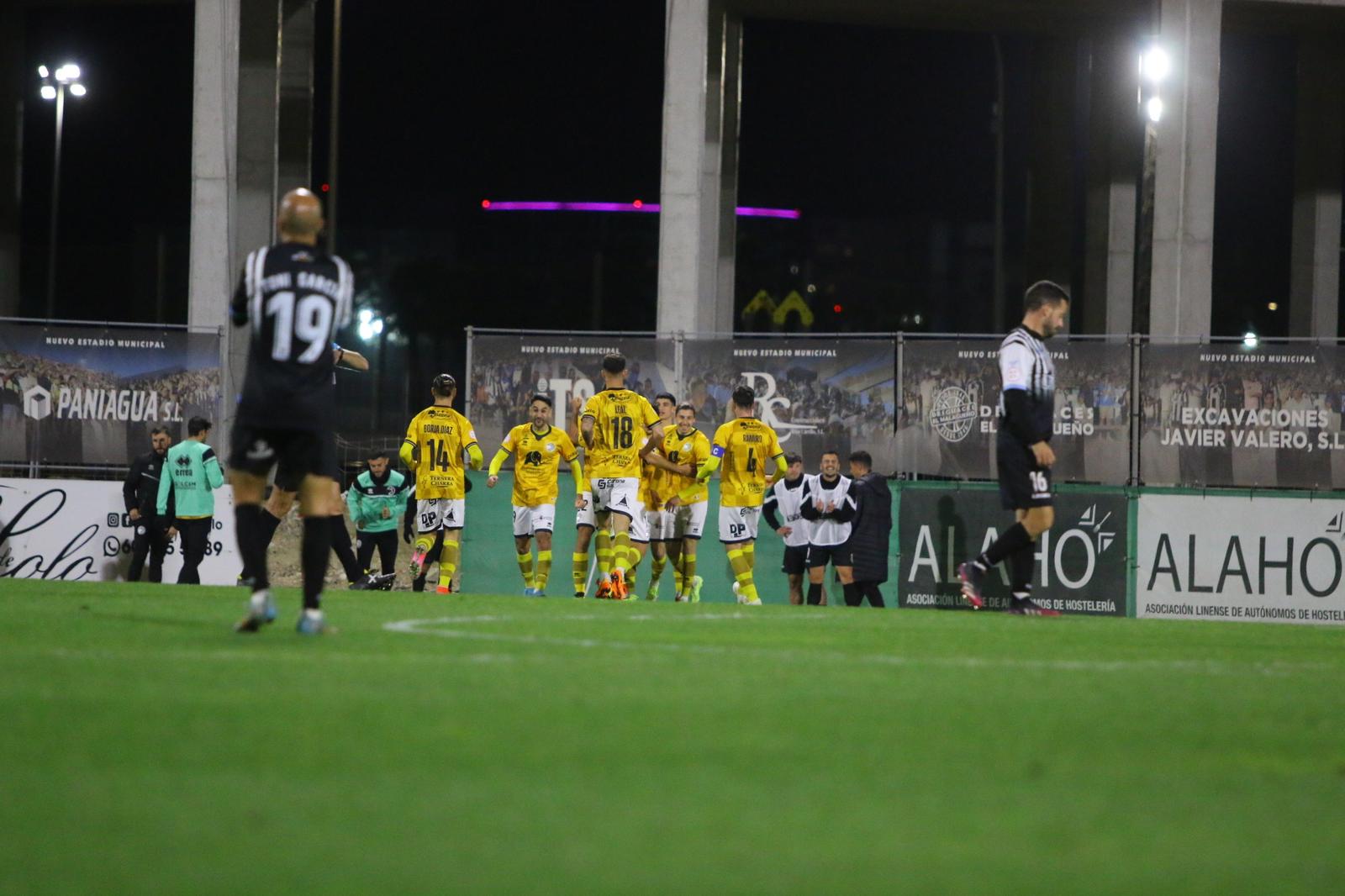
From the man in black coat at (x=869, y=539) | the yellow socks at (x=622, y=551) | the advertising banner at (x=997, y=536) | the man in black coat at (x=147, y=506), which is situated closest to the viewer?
the yellow socks at (x=622, y=551)

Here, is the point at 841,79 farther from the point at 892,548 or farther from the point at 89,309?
the point at 892,548

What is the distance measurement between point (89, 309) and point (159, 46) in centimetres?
1247

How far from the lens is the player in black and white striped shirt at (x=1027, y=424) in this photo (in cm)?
1089

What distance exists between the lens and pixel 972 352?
18.4 m

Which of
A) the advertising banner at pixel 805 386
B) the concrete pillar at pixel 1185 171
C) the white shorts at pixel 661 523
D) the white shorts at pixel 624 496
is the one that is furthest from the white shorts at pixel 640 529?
the concrete pillar at pixel 1185 171

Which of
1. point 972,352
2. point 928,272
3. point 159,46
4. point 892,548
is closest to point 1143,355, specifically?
point 972,352

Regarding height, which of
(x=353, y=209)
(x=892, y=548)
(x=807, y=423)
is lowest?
(x=892, y=548)

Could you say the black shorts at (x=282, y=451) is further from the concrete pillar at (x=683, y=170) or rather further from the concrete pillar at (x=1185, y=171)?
the concrete pillar at (x=1185, y=171)

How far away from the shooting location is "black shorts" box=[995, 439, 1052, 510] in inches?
433

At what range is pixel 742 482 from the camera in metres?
16.6

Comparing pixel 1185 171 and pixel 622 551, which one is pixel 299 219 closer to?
pixel 622 551

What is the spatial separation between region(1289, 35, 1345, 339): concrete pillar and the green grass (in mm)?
26377

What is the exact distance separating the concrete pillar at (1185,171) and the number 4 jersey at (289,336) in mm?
19586

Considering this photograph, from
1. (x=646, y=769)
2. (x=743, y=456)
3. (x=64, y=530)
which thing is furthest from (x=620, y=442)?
(x=646, y=769)
